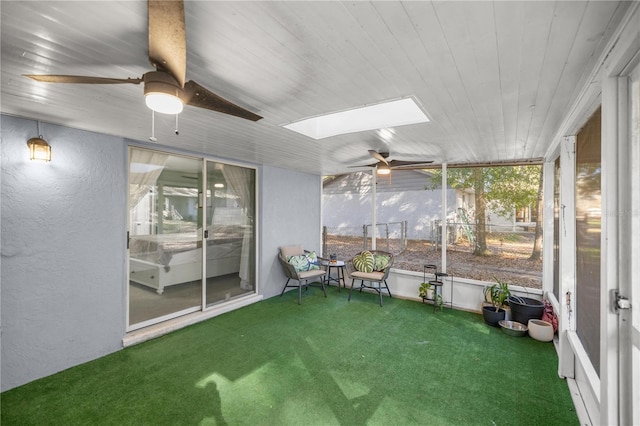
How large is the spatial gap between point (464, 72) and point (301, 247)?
4251mm

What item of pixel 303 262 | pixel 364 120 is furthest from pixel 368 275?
pixel 364 120

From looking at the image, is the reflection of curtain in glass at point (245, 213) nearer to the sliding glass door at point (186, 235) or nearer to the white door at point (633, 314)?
the sliding glass door at point (186, 235)

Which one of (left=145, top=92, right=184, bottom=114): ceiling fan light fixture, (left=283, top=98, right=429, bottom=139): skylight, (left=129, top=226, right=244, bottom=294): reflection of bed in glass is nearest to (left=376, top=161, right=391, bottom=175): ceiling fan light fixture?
(left=283, top=98, right=429, bottom=139): skylight

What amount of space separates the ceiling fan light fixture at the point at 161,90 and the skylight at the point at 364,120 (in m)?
1.29

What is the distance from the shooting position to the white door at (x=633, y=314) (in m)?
1.28

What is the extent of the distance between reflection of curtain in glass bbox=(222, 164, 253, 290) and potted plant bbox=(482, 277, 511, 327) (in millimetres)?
3632

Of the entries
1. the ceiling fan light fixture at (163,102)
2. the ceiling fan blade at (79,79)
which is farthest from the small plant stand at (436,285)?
the ceiling fan blade at (79,79)

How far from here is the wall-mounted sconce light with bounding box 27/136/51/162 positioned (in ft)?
7.92

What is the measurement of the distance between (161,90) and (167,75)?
0.25 feet

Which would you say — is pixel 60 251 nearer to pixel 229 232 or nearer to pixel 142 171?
pixel 142 171

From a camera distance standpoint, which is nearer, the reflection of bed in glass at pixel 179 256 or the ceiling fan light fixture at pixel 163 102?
the ceiling fan light fixture at pixel 163 102

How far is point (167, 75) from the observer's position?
1325 mm

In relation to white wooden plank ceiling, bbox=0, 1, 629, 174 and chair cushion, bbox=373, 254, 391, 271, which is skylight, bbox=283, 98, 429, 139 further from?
chair cushion, bbox=373, 254, 391, 271

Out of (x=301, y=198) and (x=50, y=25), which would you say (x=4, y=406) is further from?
(x=301, y=198)
